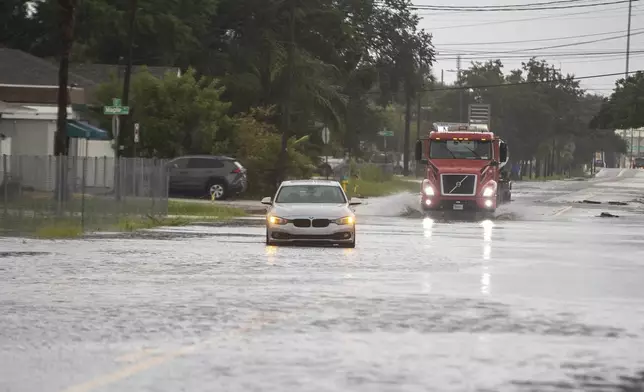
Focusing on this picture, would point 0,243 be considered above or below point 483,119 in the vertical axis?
below

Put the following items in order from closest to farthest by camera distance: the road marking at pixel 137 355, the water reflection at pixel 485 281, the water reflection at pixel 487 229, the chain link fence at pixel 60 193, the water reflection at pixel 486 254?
1. the road marking at pixel 137 355
2. the water reflection at pixel 485 281
3. the water reflection at pixel 486 254
4. the water reflection at pixel 487 229
5. the chain link fence at pixel 60 193

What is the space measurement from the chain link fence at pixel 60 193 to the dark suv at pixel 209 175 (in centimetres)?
1648

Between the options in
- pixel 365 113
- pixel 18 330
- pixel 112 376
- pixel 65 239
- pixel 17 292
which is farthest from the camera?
pixel 365 113

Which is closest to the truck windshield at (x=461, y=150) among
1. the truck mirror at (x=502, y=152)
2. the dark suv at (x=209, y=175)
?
the truck mirror at (x=502, y=152)

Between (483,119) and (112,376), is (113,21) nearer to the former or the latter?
(483,119)

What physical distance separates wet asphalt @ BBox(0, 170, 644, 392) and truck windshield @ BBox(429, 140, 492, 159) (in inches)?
651

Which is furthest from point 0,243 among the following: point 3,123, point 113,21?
point 113,21

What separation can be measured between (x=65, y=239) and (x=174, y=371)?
20293 mm

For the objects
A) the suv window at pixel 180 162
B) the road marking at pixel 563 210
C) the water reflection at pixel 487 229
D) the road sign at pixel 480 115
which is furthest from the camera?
the road sign at pixel 480 115

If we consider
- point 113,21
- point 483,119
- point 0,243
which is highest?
point 113,21

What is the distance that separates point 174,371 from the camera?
11.9 meters

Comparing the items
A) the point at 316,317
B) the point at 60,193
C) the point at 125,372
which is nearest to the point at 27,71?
the point at 60,193

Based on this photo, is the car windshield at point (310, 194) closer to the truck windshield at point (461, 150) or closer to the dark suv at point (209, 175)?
the truck windshield at point (461, 150)

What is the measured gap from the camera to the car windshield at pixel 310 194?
3088 centimetres
